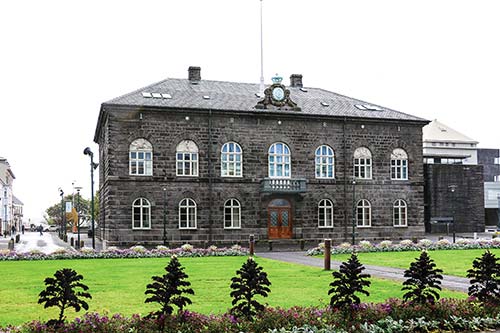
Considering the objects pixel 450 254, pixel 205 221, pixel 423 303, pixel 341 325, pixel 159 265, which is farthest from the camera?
pixel 205 221

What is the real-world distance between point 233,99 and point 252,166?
17.3ft

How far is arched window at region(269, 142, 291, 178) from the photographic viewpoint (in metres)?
43.4

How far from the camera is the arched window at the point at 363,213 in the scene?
45.2 metres

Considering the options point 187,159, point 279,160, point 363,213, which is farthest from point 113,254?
point 363,213

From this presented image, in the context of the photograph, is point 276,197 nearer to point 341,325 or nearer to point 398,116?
point 398,116

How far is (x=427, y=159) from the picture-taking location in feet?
211

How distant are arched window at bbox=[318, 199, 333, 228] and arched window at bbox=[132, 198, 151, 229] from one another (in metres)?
12.4

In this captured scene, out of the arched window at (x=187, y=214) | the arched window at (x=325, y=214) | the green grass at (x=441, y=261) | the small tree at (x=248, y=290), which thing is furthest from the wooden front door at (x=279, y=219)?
the small tree at (x=248, y=290)

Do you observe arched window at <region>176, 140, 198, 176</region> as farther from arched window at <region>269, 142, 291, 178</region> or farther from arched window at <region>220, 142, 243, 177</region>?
arched window at <region>269, 142, 291, 178</region>

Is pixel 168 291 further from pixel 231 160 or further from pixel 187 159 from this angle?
pixel 231 160

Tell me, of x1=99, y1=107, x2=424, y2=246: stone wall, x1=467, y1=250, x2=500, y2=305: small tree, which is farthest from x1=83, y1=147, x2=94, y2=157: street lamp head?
x1=467, y1=250, x2=500, y2=305: small tree

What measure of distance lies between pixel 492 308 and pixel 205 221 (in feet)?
98.2

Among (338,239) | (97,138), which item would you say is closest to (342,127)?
(338,239)

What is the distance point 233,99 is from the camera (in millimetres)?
44344
